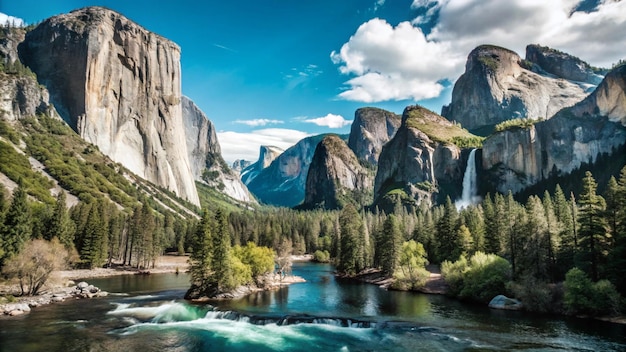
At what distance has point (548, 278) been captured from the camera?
208 ft

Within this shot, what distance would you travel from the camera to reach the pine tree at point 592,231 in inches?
2142

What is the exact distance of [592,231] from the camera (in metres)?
54.9

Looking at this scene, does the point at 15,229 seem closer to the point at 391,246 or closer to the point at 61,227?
the point at 61,227

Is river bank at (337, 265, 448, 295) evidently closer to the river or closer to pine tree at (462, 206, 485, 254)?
pine tree at (462, 206, 485, 254)

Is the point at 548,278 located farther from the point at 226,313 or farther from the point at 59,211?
the point at 59,211

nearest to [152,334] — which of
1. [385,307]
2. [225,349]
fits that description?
[225,349]

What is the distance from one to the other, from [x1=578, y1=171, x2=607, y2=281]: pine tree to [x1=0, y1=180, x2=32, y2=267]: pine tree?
86774 mm

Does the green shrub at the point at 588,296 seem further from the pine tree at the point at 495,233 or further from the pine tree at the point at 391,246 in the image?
the pine tree at the point at 391,246

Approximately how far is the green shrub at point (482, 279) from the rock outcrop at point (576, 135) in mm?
142298

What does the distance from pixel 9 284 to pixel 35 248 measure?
383 inches

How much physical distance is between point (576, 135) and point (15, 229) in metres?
210

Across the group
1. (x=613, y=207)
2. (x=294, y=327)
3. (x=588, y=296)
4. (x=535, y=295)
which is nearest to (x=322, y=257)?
(x=535, y=295)

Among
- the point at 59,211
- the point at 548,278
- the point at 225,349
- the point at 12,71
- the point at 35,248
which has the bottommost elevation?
the point at 225,349

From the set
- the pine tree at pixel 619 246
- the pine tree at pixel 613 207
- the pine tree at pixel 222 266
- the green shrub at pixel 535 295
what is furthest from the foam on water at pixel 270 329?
the pine tree at pixel 613 207
